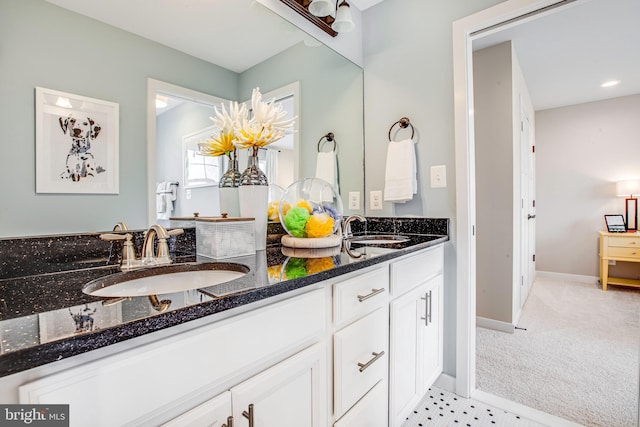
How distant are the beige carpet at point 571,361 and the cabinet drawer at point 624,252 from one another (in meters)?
0.58

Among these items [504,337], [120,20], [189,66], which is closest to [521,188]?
[504,337]

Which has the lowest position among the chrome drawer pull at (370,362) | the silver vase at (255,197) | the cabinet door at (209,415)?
the chrome drawer pull at (370,362)

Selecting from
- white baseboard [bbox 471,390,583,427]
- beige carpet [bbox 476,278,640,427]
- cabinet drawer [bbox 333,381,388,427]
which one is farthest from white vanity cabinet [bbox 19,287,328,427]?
beige carpet [bbox 476,278,640,427]

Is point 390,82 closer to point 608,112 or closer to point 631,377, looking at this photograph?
point 631,377

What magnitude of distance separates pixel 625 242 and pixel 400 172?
3648mm

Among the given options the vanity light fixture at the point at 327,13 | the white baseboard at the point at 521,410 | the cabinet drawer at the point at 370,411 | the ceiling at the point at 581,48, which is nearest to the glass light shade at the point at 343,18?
the vanity light fixture at the point at 327,13

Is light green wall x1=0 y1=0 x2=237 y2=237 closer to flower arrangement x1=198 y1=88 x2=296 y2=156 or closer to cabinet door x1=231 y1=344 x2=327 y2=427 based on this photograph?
flower arrangement x1=198 y1=88 x2=296 y2=156

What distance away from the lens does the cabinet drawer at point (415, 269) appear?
125 cm

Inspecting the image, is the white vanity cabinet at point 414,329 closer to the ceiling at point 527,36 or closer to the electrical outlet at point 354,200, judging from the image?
the electrical outlet at point 354,200

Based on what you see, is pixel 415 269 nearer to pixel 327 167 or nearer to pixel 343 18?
pixel 327 167

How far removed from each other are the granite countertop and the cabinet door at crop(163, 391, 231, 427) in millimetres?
182

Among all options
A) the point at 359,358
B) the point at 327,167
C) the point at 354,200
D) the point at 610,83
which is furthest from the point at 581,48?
the point at 359,358

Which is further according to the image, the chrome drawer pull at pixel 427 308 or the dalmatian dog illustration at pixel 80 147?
the chrome drawer pull at pixel 427 308

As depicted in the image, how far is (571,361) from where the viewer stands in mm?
2055
